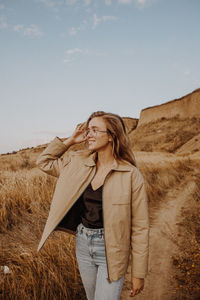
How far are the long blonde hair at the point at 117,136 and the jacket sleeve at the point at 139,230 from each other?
0.27m

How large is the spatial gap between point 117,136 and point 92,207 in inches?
25.5

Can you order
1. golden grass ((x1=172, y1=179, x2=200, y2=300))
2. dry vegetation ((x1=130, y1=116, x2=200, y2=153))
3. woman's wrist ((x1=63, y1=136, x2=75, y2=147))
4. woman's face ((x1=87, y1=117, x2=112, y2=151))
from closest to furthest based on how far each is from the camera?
woman's face ((x1=87, y1=117, x2=112, y2=151)), woman's wrist ((x1=63, y1=136, x2=75, y2=147)), golden grass ((x1=172, y1=179, x2=200, y2=300)), dry vegetation ((x1=130, y1=116, x2=200, y2=153))

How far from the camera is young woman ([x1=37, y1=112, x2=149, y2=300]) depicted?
1.59m

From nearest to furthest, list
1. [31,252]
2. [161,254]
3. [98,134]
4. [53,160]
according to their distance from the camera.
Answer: [98,134] < [53,160] < [31,252] < [161,254]

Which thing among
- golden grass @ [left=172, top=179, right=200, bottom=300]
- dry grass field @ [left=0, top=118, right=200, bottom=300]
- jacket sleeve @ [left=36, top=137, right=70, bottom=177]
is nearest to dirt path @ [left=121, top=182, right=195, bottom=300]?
dry grass field @ [left=0, top=118, right=200, bottom=300]

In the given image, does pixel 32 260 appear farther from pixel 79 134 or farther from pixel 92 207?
pixel 79 134

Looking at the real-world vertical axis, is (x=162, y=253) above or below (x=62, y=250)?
below

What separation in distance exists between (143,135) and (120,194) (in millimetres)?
43274

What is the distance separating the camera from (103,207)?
162 centimetres

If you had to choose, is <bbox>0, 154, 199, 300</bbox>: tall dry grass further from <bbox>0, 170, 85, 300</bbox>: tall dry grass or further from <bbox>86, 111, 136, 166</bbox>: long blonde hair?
<bbox>86, 111, 136, 166</bbox>: long blonde hair

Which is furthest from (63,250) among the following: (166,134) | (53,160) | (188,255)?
(166,134)

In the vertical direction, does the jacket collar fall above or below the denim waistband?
above

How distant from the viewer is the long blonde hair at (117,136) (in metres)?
1.82

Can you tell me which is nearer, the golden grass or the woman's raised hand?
the woman's raised hand
